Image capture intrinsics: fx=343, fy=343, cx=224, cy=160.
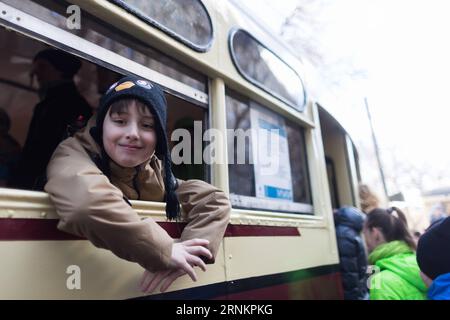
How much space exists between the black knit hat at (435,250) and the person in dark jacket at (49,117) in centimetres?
169

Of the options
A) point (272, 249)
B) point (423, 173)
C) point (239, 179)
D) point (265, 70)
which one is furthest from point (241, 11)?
point (423, 173)

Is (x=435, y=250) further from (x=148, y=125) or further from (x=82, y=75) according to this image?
(x=82, y=75)

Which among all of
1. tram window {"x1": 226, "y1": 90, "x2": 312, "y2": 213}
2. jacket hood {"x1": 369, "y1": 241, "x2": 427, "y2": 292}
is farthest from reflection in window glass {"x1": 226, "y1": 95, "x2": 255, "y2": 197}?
jacket hood {"x1": 369, "y1": 241, "x2": 427, "y2": 292}

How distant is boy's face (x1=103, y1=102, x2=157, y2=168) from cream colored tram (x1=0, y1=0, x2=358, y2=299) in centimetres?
22

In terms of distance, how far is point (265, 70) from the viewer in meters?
2.30

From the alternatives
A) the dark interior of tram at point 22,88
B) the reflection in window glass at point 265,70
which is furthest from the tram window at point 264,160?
the dark interior of tram at point 22,88

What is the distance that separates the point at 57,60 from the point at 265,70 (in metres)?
1.29

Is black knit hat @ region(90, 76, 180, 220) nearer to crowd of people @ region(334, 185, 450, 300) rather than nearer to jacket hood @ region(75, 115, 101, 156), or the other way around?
jacket hood @ region(75, 115, 101, 156)

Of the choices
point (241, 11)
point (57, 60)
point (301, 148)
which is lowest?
point (301, 148)

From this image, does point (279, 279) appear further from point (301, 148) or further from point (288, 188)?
point (301, 148)

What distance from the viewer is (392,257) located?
216 cm

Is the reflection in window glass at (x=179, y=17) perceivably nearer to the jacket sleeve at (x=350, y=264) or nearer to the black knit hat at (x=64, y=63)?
the black knit hat at (x=64, y=63)

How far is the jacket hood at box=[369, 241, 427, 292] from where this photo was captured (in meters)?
1.93

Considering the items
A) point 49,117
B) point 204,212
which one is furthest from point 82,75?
point 204,212
